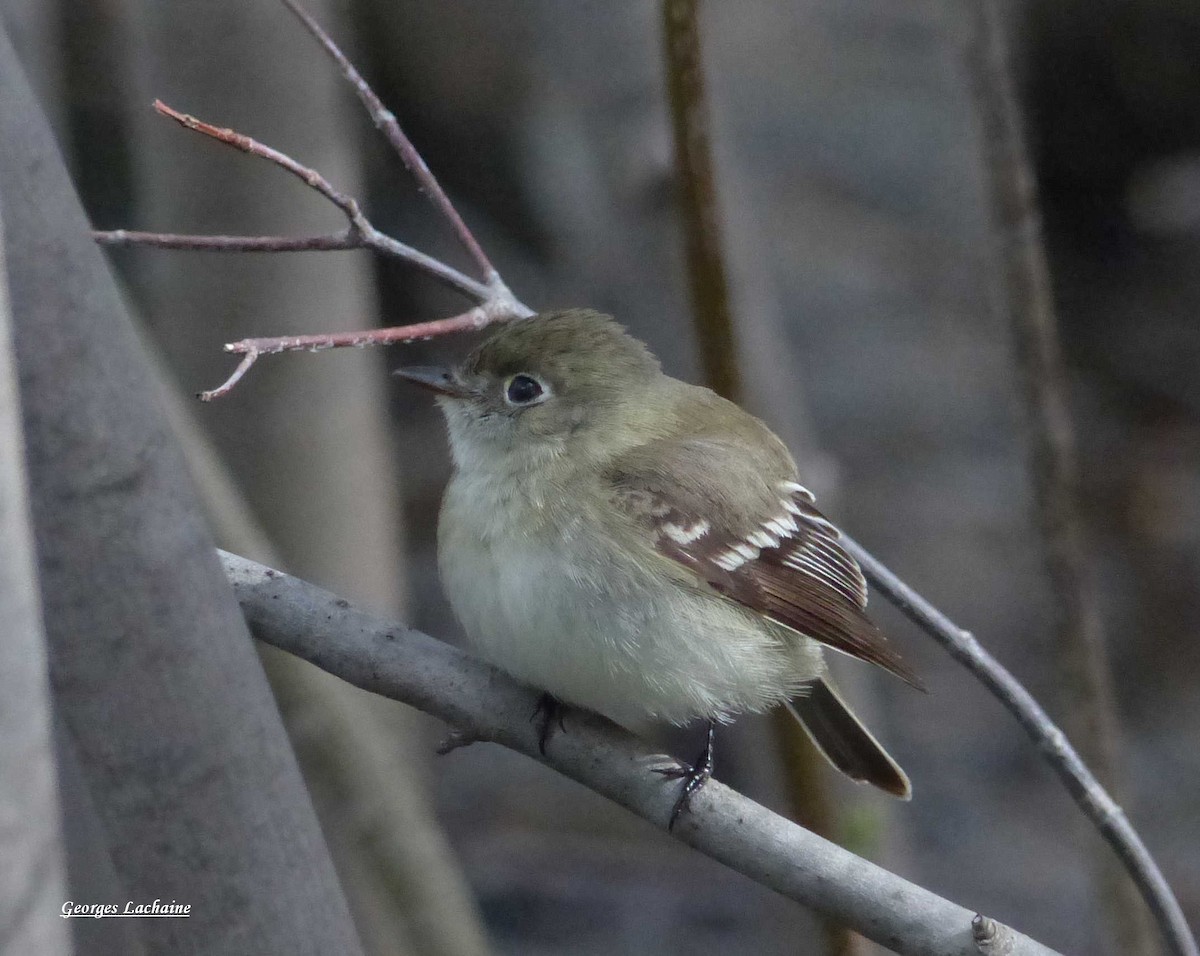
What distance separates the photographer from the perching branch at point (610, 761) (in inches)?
74.3

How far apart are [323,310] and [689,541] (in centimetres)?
163

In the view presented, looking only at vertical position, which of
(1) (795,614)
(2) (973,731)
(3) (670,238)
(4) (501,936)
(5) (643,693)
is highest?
(3) (670,238)

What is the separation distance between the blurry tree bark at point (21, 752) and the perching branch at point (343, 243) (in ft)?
2.02

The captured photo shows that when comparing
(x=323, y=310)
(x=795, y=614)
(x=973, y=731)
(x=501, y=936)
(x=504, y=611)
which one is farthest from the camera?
(x=973, y=731)

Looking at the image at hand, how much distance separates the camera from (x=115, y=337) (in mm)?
1847

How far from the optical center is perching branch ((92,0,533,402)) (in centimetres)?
203

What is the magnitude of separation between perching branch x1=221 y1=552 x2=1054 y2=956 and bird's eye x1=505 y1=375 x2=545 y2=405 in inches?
30.4

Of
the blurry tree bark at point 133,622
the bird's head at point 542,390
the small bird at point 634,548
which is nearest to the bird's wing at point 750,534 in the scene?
the small bird at point 634,548

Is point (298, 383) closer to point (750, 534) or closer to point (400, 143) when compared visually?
point (750, 534)

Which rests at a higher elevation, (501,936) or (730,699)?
(730,699)

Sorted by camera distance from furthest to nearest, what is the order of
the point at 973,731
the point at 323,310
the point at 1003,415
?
1. the point at 1003,415
2. the point at 973,731
3. the point at 323,310

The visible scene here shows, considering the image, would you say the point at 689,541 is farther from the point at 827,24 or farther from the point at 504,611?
the point at 827,24

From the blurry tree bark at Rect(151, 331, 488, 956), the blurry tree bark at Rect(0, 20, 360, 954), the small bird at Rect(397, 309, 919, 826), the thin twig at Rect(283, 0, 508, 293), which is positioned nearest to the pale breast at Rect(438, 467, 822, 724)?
the small bird at Rect(397, 309, 919, 826)

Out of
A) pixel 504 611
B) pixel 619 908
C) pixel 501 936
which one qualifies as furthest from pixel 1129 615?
pixel 504 611
